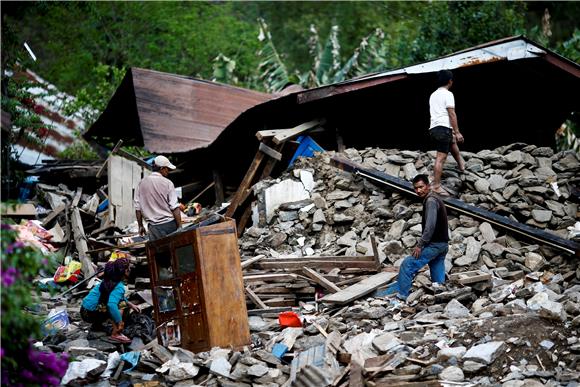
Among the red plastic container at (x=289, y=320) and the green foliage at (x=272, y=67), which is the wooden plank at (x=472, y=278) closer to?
the red plastic container at (x=289, y=320)

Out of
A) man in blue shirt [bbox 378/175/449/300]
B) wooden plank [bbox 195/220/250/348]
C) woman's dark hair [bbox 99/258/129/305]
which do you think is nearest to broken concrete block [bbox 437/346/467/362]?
man in blue shirt [bbox 378/175/449/300]

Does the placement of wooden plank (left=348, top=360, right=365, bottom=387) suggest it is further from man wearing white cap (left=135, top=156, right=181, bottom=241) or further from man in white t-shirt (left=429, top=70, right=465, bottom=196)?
man in white t-shirt (left=429, top=70, right=465, bottom=196)

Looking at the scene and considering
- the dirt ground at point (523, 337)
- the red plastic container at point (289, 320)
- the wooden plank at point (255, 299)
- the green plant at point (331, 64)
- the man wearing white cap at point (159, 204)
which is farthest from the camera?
the green plant at point (331, 64)

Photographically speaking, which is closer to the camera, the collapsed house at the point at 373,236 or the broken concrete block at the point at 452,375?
the broken concrete block at the point at 452,375

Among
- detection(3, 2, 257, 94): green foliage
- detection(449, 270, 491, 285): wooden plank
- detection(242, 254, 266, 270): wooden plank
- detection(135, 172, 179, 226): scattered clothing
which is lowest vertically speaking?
detection(449, 270, 491, 285): wooden plank

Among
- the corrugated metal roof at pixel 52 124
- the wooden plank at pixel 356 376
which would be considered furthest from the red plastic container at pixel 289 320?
the corrugated metal roof at pixel 52 124

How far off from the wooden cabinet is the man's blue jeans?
6.76ft

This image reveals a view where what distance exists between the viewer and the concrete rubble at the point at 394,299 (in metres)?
7.64

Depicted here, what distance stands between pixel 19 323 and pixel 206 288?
330cm

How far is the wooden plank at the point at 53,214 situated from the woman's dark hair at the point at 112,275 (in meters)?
5.04

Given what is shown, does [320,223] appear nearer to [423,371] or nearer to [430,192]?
[430,192]

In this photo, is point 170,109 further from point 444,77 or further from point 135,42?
point 135,42

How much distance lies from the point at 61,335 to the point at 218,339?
241 cm

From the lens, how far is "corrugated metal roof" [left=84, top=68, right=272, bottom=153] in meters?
17.1
